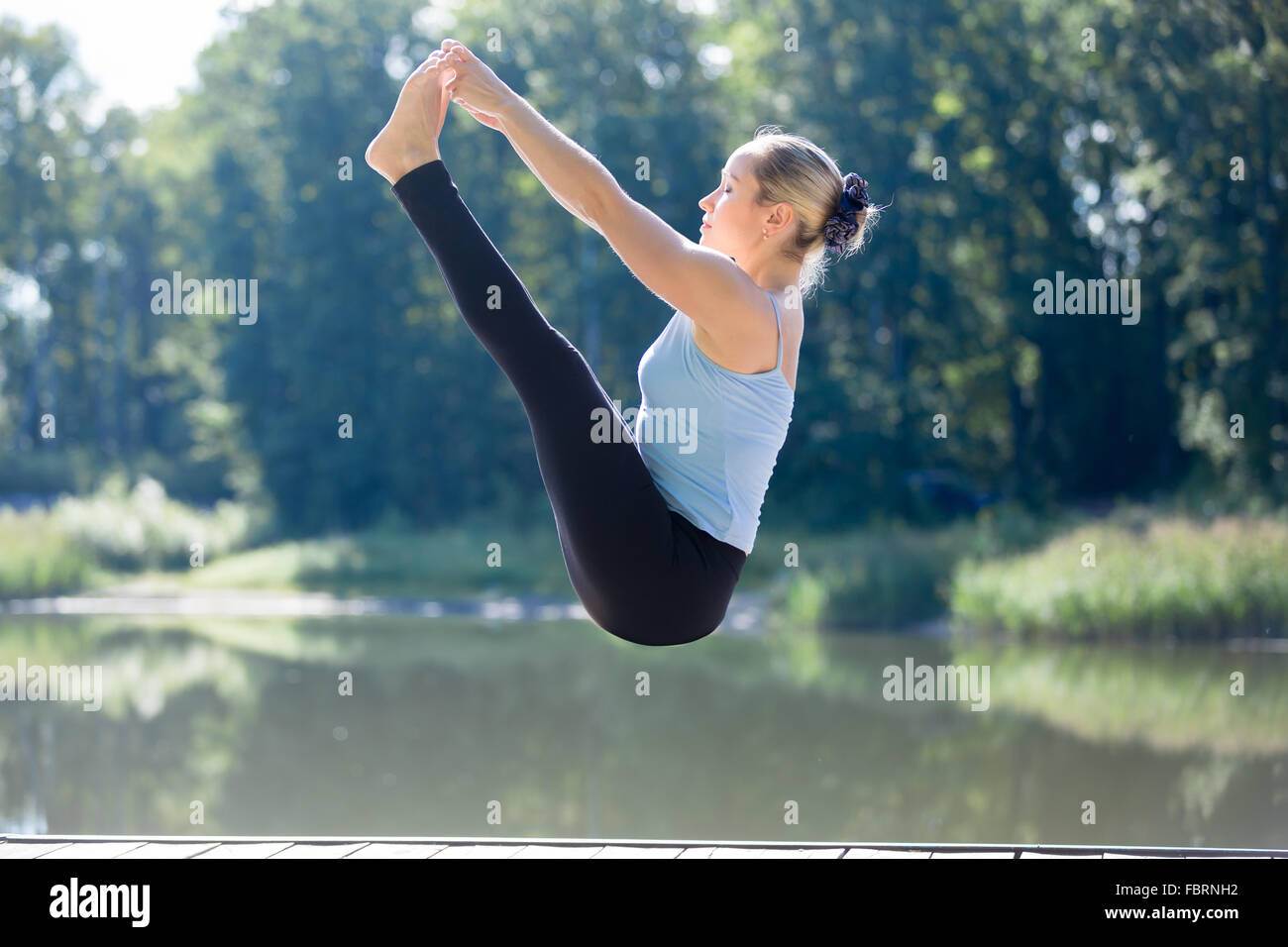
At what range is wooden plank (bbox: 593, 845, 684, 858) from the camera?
3507mm

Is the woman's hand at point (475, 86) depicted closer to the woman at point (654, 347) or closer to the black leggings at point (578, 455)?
the woman at point (654, 347)

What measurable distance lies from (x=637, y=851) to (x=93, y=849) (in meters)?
1.37

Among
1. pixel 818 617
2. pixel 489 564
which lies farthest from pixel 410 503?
pixel 818 617

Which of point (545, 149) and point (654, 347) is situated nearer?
point (545, 149)

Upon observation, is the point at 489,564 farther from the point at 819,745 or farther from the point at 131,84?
the point at 131,84

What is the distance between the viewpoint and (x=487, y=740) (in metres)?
8.60

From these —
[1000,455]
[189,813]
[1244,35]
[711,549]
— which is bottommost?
[189,813]

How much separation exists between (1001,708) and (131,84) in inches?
943

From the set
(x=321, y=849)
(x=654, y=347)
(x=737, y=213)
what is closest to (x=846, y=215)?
(x=737, y=213)

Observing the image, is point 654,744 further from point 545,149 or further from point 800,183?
point 545,149

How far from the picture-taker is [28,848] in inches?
142

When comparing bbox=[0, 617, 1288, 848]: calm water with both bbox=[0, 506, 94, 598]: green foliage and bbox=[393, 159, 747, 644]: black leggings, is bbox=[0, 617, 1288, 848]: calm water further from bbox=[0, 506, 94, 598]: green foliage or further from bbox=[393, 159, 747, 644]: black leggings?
bbox=[393, 159, 747, 644]: black leggings

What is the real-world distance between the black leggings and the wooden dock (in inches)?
61.4

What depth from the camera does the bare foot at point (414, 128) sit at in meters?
2.05
